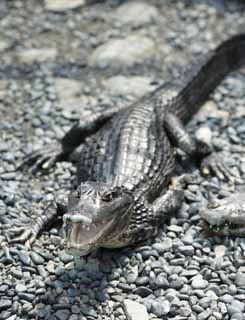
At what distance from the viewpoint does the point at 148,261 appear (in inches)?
187

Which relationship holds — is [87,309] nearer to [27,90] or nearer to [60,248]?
[60,248]

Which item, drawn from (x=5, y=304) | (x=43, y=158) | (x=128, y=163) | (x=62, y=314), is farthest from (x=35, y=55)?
(x=62, y=314)

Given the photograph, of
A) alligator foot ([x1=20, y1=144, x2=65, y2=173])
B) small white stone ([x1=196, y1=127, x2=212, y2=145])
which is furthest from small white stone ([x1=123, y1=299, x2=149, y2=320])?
small white stone ([x1=196, y1=127, x2=212, y2=145])

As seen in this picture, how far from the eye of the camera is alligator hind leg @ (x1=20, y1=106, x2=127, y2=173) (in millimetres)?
5879

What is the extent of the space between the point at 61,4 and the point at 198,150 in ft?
11.9

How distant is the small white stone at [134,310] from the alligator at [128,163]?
1.47 ft

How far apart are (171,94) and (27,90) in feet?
5.34

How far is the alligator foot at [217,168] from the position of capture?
561 cm

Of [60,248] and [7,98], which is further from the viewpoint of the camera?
[7,98]

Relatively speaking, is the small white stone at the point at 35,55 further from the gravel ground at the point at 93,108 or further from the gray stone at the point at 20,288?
the gray stone at the point at 20,288

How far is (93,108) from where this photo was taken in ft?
21.8

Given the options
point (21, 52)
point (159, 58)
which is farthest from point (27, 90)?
point (159, 58)

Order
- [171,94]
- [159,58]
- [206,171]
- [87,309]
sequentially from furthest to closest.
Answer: [159,58]
[171,94]
[206,171]
[87,309]

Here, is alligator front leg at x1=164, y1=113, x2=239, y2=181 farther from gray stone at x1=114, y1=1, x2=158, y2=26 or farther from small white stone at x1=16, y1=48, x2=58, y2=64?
gray stone at x1=114, y1=1, x2=158, y2=26
